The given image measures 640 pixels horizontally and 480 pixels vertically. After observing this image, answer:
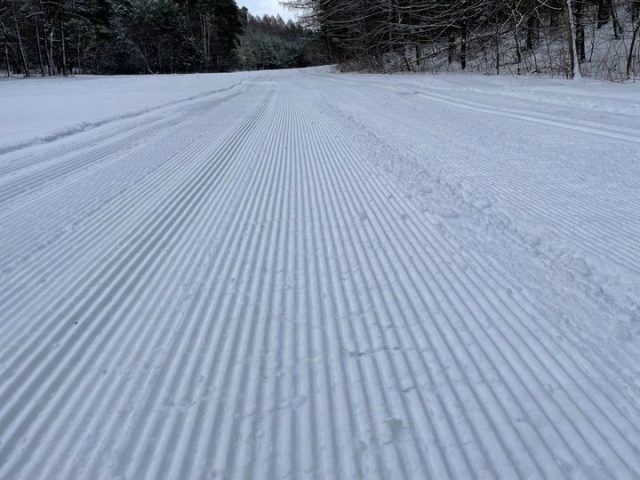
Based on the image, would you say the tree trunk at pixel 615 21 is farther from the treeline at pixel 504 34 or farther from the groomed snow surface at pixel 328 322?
the groomed snow surface at pixel 328 322

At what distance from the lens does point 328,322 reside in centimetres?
185

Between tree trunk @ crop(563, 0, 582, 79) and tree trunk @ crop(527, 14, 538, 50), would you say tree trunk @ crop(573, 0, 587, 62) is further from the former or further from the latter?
tree trunk @ crop(527, 14, 538, 50)

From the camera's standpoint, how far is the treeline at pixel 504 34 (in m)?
13.3

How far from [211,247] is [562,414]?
2.09 meters

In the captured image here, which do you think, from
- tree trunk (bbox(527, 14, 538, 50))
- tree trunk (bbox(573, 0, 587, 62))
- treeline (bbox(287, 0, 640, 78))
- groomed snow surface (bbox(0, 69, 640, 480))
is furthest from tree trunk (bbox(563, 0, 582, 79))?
groomed snow surface (bbox(0, 69, 640, 480))

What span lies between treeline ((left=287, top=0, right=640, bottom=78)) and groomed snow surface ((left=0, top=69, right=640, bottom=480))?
11745 mm

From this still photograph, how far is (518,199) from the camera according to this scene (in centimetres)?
310

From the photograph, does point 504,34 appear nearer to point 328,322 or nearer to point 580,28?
point 580,28

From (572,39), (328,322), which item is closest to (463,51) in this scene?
(572,39)

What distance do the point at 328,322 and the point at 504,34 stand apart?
20.3 metres

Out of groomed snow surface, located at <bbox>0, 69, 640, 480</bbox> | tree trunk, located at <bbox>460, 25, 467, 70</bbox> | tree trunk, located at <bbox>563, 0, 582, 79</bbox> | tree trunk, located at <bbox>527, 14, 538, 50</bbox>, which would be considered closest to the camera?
groomed snow surface, located at <bbox>0, 69, 640, 480</bbox>

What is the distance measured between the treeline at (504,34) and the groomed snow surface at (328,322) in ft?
38.5

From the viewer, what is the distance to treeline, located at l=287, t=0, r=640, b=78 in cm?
1330

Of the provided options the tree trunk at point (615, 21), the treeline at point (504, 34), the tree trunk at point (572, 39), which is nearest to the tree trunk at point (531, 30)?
the treeline at point (504, 34)
